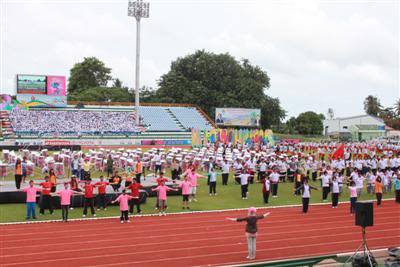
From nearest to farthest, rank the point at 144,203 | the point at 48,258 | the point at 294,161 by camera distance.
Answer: the point at 48,258
the point at 144,203
the point at 294,161

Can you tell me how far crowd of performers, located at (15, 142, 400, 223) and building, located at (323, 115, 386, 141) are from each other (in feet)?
159

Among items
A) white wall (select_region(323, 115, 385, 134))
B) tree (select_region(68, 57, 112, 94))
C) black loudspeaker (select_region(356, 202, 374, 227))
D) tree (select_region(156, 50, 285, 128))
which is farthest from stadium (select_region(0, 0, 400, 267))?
white wall (select_region(323, 115, 385, 134))

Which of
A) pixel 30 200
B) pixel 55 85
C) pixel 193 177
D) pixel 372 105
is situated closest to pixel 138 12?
pixel 55 85

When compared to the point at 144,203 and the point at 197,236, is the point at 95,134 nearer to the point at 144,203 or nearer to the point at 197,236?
the point at 144,203

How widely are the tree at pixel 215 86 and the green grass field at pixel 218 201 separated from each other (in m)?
44.8

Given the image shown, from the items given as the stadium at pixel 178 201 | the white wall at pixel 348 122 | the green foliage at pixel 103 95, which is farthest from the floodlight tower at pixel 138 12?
the white wall at pixel 348 122

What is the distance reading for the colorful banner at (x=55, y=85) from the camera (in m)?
58.7

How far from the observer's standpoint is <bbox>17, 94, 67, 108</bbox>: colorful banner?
5872 centimetres

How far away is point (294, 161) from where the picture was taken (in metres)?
29.2

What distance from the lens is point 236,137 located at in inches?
1964

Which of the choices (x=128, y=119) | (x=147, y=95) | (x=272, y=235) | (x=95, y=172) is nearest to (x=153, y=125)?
(x=128, y=119)

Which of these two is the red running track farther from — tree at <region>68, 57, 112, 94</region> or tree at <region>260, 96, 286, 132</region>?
tree at <region>68, 57, 112, 94</region>

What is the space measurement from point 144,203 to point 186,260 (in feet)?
27.4

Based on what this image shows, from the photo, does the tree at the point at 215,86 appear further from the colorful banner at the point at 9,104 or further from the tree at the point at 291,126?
the colorful banner at the point at 9,104
